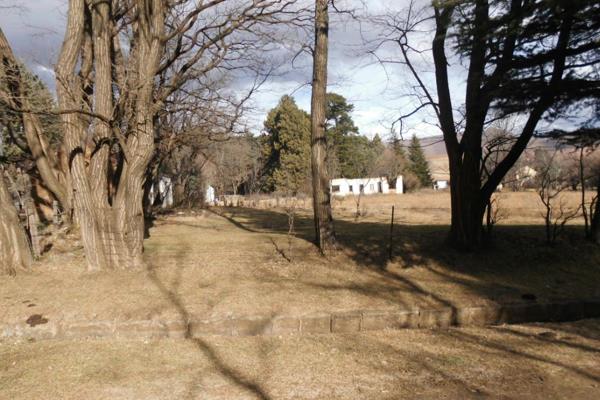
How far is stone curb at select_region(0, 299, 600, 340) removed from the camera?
5262mm

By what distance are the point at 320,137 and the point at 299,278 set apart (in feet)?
8.68

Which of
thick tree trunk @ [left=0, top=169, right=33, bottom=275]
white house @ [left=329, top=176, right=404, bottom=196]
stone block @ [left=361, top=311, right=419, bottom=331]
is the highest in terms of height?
white house @ [left=329, top=176, right=404, bottom=196]

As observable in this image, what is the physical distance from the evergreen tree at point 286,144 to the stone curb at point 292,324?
2975 cm

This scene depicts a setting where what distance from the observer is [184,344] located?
4.98 metres

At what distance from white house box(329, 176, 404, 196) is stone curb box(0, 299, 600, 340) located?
128 ft

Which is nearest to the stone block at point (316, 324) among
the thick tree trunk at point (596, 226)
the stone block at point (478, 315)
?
the stone block at point (478, 315)

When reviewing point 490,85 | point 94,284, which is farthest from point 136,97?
point 490,85

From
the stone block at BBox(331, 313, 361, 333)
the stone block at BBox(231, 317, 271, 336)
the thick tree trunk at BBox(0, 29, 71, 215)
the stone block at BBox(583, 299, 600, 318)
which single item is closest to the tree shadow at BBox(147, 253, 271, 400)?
the stone block at BBox(231, 317, 271, 336)

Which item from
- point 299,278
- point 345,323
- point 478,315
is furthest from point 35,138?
point 478,315

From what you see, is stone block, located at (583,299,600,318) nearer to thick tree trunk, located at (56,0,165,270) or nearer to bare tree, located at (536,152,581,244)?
bare tree, located at (536,152,581,244)

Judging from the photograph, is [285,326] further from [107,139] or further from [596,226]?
[596,226]

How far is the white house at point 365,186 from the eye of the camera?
4741 cm

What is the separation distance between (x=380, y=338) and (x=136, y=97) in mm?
5447

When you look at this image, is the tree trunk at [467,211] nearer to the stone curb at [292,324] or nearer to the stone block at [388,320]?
the stone curb at [292,324]
